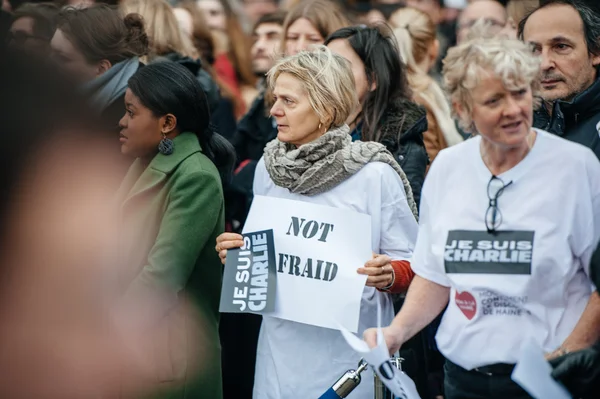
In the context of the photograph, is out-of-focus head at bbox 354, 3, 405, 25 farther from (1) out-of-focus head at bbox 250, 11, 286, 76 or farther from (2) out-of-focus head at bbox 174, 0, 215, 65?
(2) out-of-focus head at bbox 174, 0, 215, 65

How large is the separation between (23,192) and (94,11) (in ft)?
11.7

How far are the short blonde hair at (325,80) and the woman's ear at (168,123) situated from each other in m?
0.56

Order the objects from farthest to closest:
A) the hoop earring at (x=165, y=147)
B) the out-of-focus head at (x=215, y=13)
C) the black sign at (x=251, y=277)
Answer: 1. the out-of-focus head at (x=215, y=13)
2. the hoop earring at (x=165, y=147)
3. the black sign at (x=251, y=277)

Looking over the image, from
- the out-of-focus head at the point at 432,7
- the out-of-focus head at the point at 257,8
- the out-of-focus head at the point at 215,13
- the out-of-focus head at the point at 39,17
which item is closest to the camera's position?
the out-of-focus head at the point at 39,17

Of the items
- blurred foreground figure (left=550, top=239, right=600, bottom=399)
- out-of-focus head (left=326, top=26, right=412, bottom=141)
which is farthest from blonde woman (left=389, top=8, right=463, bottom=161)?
blurred foreground figure (left=550, top=239, right=600, bottom=399)

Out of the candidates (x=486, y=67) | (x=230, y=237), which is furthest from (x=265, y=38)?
(x=486, y=67)

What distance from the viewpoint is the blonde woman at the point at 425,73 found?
6383 millimetres

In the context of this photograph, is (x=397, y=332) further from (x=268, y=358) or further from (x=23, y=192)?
(x=23, y=192)

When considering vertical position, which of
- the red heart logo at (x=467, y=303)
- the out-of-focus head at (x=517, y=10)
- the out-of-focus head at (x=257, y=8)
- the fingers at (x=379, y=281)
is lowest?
the red heart logo at (x=467, y=303)

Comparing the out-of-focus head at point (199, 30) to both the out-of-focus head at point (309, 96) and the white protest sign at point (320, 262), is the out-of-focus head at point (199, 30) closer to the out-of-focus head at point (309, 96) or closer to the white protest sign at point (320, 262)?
the out-of-focus head at point (309, 96)

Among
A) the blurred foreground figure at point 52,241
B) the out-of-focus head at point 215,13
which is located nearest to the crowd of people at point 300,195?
the blurred foreground figure at point 52,241

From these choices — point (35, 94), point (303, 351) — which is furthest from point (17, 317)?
point (303, 351)

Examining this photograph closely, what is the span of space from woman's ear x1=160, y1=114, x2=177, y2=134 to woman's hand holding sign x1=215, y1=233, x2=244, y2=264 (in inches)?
26.5

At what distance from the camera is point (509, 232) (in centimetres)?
366
